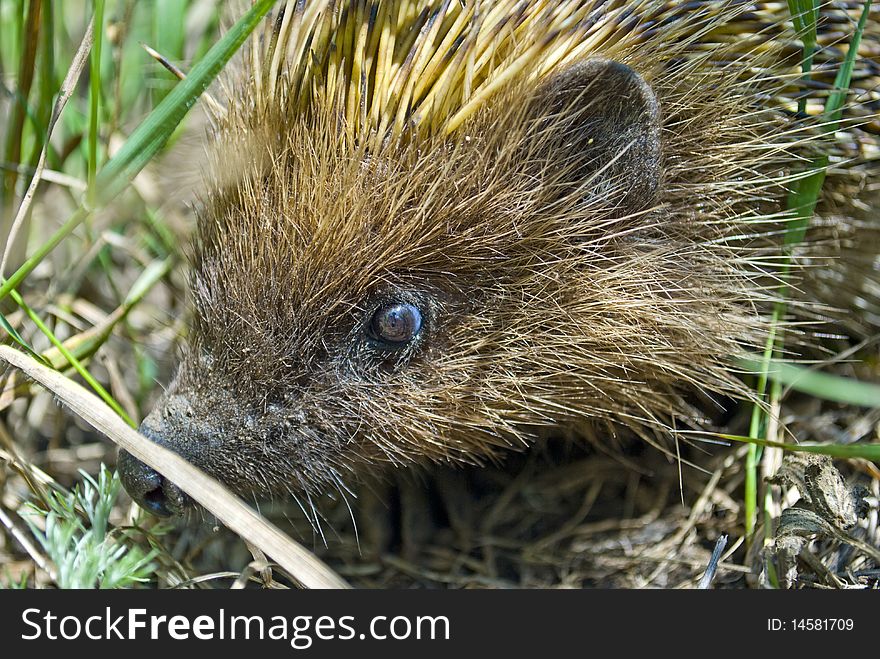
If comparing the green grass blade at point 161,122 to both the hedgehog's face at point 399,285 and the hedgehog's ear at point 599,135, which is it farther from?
the hedgehog's ear at point 599,135

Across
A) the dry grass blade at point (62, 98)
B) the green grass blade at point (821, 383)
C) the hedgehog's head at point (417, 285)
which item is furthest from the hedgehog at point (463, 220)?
the dry grass blade at point (62, 98)

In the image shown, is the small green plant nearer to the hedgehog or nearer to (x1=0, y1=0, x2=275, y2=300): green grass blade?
the hedgehog

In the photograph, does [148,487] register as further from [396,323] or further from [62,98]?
[62,98]

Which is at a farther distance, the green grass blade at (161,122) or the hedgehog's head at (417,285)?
the hedgehog's head at (417,285)

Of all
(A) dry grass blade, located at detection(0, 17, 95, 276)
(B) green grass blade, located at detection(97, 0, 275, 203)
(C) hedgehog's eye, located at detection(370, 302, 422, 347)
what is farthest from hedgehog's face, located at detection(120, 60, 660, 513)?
(A) dry grass blade, located at detection(0, 17, 95, 276)

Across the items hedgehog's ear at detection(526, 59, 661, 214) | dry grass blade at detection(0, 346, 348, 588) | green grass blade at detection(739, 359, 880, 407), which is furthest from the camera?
green grass blade at detection(739, 359, 880, 407)

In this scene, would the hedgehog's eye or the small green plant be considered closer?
the small green plant

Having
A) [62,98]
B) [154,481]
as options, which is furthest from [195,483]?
[62,98]
